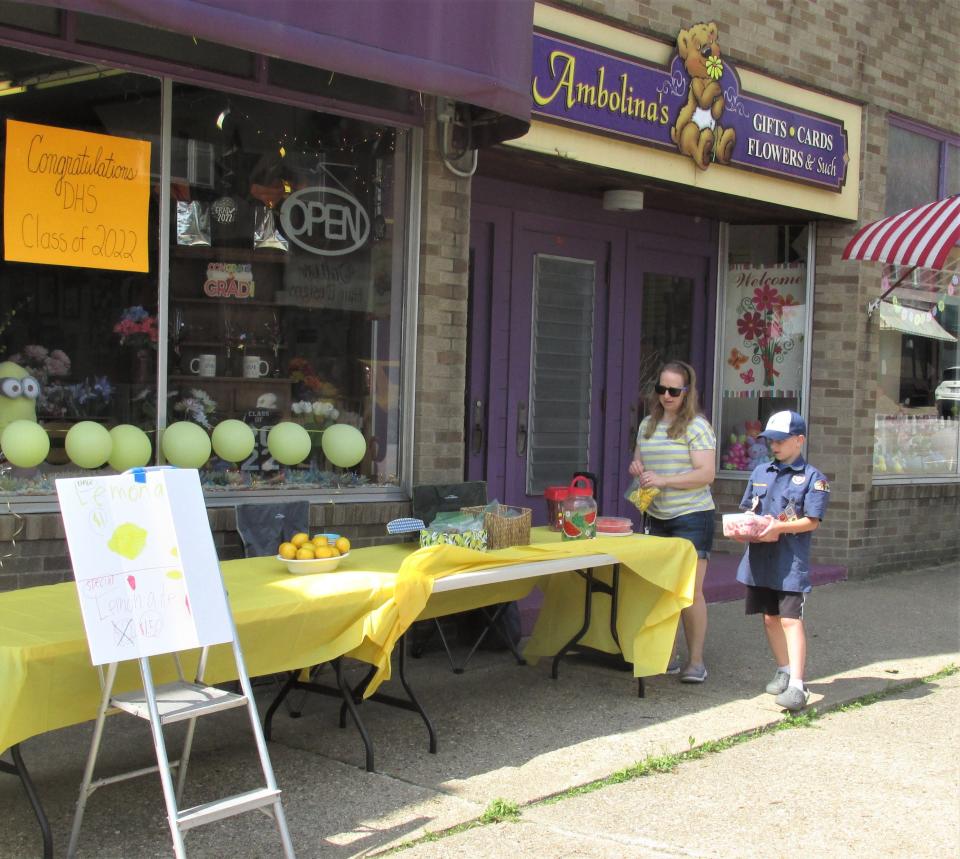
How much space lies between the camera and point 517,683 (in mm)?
6172

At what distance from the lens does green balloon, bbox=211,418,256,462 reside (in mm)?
6188

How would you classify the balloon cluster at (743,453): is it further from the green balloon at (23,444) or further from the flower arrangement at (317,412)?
the green balloon at (23,444)

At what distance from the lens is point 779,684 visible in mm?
5867

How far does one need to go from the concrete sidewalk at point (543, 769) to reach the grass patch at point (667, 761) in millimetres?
43

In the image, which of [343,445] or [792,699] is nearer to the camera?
[792,699]

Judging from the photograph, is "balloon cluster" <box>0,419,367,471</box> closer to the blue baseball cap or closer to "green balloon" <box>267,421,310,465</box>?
"green balloon" <box>267,421,310,465</box>

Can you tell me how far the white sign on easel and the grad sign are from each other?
427cm

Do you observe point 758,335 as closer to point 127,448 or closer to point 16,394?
point 127,448

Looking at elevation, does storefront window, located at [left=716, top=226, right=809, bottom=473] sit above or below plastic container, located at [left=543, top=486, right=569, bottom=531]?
above

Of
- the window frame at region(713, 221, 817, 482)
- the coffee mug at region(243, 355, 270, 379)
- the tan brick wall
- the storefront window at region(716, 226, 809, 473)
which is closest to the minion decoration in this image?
the coffee mug at region(243, 355, 270, 379)

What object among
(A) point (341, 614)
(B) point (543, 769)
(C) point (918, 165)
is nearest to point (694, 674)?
(B) point (543, 769)

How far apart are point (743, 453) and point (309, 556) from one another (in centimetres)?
578

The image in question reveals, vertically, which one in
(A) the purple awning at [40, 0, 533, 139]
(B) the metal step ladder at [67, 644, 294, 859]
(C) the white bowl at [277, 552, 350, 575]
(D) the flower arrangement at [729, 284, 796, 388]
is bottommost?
(B) the metal step ladder at [67, 644, 294, 859]

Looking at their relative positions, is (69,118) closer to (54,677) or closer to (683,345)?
(54,677)
